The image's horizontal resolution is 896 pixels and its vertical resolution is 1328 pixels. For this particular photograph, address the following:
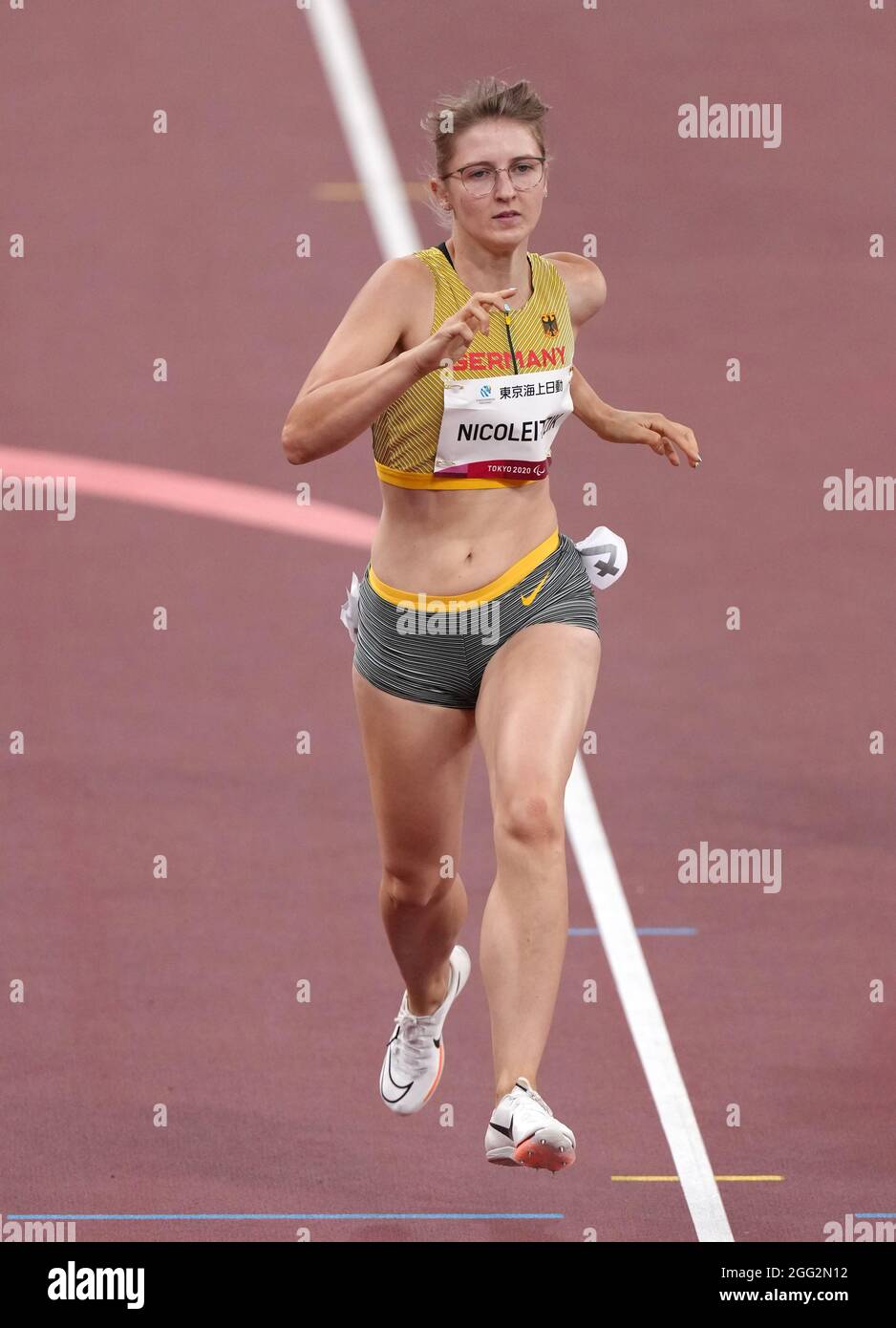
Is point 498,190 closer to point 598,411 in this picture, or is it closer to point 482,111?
point 482,111

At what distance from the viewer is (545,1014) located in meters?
5.64

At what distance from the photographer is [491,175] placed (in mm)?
5930

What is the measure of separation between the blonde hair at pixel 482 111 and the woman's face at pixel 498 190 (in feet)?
0.08

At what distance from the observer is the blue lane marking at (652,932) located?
853 centimetres

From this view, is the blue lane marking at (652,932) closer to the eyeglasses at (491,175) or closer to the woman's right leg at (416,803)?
the woman's right leg at (416,803)

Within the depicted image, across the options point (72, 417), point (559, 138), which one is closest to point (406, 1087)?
point (72, 417)

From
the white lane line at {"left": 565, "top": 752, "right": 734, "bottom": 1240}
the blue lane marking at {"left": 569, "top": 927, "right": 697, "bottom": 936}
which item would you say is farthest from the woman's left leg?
the blue lane marking at {"left": 569, "top": 927, "right": 697, "bottom": 936}

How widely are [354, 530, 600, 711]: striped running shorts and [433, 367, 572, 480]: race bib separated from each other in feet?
0.95

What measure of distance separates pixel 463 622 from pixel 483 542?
231 millimetres

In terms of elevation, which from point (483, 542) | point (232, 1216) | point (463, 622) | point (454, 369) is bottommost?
point (232, 1216)

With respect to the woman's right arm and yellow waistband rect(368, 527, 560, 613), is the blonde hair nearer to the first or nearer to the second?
the woman's right arm

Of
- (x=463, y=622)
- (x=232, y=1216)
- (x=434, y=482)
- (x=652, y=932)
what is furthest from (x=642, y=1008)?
(x=434, y=482)

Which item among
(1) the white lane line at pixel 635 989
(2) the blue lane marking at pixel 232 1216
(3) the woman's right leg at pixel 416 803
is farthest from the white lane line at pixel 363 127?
(2) the blue lane marking at pixel 232 1216

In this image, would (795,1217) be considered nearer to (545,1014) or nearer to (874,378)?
(545,1014)
